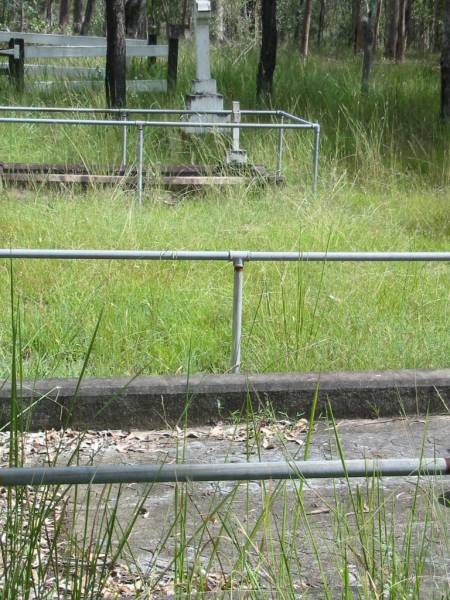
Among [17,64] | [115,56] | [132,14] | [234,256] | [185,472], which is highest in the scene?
[132,14]

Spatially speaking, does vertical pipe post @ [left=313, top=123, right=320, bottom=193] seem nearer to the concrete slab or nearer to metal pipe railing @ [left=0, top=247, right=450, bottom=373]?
metal pipe railing @ [left=0, top=247, right=450, bottom=373]

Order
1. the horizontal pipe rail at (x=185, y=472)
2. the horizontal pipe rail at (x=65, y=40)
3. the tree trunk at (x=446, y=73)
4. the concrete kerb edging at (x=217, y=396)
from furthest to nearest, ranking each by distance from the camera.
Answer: the horizontal pipe rail at (x=65, y=40) < the tree trunk at (x=446, y=73) < the concrete kerb edging at (x=217, y=396) < the horizontal pipe rail at (x=185, y=472)

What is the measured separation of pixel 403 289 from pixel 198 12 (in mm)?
8042

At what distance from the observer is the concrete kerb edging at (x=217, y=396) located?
16.3 feet

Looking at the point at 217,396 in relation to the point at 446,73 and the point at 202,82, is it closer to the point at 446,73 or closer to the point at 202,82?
the point at 202,82

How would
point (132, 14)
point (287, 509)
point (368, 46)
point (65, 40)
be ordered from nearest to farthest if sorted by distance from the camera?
point (287, 509) < point (368, 46) < point (65, 40) < point (132, 14)

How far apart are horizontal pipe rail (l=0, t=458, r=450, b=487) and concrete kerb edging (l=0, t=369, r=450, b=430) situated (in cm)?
265

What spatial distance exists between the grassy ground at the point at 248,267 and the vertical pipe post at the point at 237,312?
24 centimetres

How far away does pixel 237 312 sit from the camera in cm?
534

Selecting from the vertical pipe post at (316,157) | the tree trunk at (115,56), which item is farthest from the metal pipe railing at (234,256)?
the tree trunk at (115,56)

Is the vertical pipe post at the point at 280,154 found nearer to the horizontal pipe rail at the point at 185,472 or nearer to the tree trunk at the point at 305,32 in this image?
the horizontal pipe rail at the point at 185,472

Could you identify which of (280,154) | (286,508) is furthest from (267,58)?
(286,508)

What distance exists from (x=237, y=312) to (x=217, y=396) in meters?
0.47

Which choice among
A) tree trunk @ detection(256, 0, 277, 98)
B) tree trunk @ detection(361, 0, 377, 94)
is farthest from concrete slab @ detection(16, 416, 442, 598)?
tree trunk @ detection(361, 0, 377, 94)
